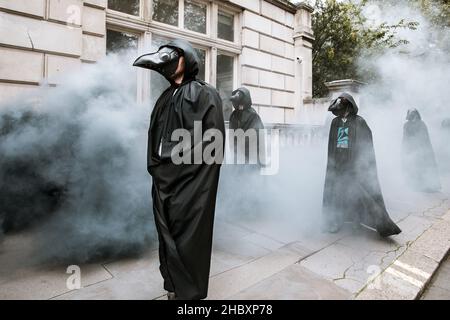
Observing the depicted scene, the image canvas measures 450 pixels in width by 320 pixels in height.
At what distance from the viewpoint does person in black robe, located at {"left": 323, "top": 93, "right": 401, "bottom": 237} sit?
4285mm

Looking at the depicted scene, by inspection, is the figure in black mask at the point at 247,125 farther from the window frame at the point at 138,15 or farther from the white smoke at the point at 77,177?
the window frame at the point at 138,15

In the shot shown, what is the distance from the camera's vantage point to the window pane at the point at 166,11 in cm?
659

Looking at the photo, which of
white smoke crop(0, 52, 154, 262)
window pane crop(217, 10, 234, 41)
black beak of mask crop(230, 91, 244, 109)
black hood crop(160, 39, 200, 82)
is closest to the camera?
black hood crop(160, 39, 200, 82)

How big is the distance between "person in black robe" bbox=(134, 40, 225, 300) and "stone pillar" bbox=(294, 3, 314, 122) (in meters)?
8.01

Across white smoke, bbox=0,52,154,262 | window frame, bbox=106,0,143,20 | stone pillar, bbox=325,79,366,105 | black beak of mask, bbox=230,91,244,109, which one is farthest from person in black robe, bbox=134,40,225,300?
stone pillar, bbox=325,79,366,105

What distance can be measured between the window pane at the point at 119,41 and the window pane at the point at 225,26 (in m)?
2.51

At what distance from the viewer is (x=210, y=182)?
7.89ft

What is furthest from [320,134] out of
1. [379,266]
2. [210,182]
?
[210,182]

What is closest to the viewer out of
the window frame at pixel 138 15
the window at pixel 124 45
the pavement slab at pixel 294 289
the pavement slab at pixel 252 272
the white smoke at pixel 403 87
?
the pavement slab at pixel 294 289

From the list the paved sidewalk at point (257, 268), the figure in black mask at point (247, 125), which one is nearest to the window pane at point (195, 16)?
the figure in black mask at point (247, 125)

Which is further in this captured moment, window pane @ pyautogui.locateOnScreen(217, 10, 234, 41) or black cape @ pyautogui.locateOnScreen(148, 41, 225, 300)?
window pane @ pyautogui.locateOnScreen(217, 10, 234, 41)

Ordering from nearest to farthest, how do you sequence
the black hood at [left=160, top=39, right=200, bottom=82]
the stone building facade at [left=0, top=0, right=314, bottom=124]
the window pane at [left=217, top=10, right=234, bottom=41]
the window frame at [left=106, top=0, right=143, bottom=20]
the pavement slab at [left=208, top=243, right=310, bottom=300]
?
the black hood at [left=160, top=39, right=200, bottom=82] < the pavement slab at [left=208, top=243, right=310, bottom=300] < the stone building facade at [left=0, top=0, right=314, bottom=124] < the window frame at [left=106, top=0, right=143, bottom=20] < the window pane at [left=217, top=10, right=234, bottom=41]

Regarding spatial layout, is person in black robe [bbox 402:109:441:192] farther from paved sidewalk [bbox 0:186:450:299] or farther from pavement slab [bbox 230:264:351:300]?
pavement slab [bbox 230:264:351:300]

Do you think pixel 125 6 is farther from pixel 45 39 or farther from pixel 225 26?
pixel 225 26
